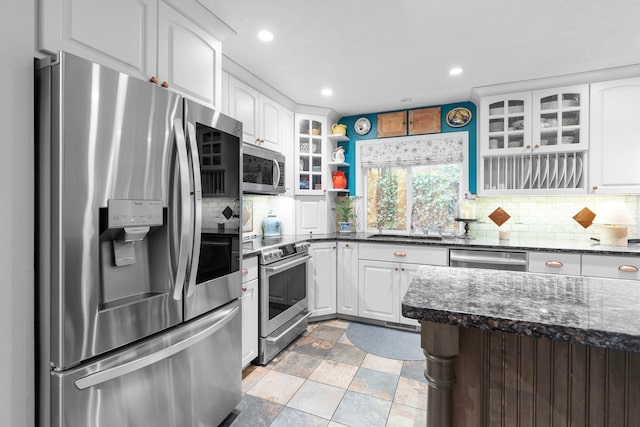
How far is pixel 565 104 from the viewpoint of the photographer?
3.00 meters

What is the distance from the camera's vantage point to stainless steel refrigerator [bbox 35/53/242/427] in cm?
107

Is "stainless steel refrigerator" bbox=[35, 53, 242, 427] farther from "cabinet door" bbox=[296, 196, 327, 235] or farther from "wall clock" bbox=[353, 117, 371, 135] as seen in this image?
"wall clock" bbox=[353, 117, 371, 135]

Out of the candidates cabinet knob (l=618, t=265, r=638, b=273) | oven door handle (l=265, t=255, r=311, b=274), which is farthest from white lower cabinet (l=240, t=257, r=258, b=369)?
cabinet knob (l=618, t=265, r=638, b=273)

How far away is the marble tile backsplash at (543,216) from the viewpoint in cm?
312

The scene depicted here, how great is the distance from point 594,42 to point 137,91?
9.91 feet

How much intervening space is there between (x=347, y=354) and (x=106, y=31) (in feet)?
8.66

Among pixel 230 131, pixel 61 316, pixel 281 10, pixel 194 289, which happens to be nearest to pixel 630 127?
pixel 281 10

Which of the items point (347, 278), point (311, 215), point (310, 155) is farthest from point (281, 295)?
point (310, 155)

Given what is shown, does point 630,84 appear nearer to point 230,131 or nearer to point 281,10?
point 281,10

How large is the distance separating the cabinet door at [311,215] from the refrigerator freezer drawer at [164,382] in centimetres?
188

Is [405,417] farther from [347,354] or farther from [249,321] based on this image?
[249,321]

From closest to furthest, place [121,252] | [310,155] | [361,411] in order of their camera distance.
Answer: [121,252]
[361,411]
[310,155]

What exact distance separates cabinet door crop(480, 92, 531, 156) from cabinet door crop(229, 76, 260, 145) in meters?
2.28

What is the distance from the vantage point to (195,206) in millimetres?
1477
